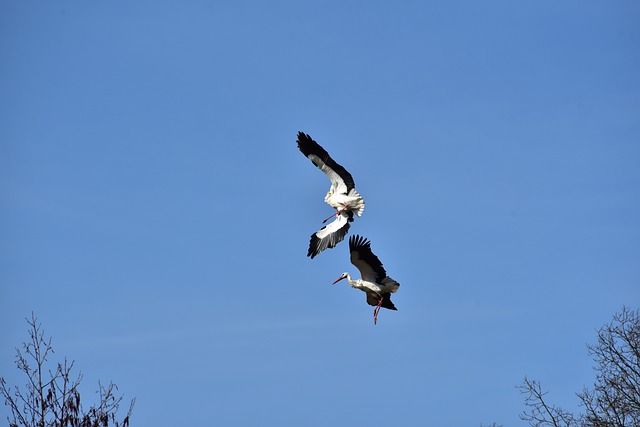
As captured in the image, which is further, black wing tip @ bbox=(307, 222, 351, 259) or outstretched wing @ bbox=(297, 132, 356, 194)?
outstretched wing @ bbox=(297, 132, 356, 194)

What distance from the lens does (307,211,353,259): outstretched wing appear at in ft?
80.2

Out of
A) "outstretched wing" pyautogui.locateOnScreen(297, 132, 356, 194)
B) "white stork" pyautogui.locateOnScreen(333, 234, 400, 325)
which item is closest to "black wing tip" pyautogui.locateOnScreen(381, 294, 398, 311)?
"white stork" pyautogui.locateOnScreen(333, 234, 400, 325)

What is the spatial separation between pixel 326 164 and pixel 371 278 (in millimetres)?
2679

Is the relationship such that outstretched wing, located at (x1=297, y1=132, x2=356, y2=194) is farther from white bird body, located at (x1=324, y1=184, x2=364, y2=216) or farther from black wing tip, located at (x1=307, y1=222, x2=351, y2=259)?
black wing tip, located at (x1=307, y1=222, x2=351, y2=259)

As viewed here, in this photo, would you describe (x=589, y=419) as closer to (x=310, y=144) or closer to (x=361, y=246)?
(x=361, y=246)

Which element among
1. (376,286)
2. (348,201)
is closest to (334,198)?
(348,201)

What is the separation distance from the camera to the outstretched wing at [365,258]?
24.2m

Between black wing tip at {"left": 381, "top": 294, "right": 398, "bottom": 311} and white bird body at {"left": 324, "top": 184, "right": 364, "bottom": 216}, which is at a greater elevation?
white bird body at {"left": 324, "top": 184, "right": 364, "bottom": 216}

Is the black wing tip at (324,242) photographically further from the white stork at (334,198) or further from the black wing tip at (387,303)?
Answer: the black wing tip at (387,303)

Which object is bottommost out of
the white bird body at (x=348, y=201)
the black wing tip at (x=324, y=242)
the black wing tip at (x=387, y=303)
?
the black wing tip at (x=387, y=303)

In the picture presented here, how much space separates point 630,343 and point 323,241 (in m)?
6.74

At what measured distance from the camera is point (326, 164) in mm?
25391

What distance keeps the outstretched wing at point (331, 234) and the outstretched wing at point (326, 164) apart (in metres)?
0.65

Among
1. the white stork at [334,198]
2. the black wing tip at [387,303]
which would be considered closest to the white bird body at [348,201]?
the white stork at [334,198]
